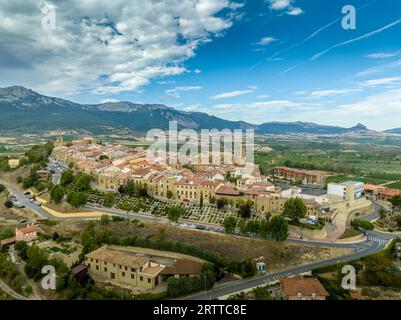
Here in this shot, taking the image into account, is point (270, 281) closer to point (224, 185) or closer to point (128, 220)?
point (128, 220)

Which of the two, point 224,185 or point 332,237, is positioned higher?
point 224,185

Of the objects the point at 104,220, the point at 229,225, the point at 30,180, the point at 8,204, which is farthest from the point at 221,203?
the point at 30,180

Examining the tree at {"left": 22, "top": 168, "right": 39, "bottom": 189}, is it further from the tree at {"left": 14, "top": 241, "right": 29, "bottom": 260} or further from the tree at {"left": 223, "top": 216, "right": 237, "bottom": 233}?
the tree at {"left": 223, "top": 216, "right": 237, "bottom": 233}

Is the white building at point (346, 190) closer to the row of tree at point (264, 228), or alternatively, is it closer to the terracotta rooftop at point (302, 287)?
the row of tree at point (264, 228)

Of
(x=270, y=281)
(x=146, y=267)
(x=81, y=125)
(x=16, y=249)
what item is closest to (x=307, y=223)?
(x=270, y=281)

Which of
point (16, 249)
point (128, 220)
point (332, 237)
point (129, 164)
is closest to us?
point (16, 249)

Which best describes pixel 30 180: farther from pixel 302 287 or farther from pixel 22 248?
pixel 302 287

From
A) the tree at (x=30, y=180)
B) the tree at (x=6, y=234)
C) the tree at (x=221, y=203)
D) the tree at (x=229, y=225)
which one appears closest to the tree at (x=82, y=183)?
the tree at (x=30, y=180)
